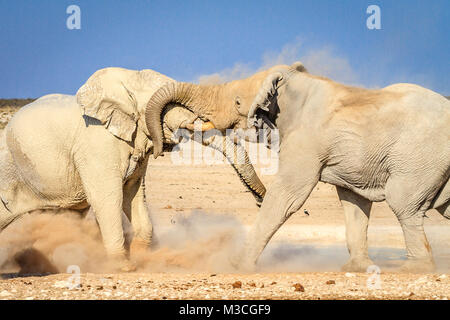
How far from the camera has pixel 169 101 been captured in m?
10.4

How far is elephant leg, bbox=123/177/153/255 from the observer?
11.5m

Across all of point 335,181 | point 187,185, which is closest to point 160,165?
point 187,185

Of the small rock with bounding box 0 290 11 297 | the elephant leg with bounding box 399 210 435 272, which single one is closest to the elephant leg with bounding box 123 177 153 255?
the small rock with bounding box 0 290 11 297

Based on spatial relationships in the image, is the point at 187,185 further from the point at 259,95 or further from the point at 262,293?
the point at 262,293

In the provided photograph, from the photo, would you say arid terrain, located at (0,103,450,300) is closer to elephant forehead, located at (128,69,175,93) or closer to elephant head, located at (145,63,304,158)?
elephant head, located at (145,63,304,158)

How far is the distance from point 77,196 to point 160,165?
51.3 ft

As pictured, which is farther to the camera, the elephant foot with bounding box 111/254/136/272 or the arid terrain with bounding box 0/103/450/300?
the elephant foot with bounding box 111/254/136/272

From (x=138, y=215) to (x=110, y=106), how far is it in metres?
1.88

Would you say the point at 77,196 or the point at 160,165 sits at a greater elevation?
the point at 77,196

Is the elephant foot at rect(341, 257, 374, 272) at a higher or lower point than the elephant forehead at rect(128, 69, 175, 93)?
lower

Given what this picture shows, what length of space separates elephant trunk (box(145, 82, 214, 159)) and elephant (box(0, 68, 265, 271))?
132 mm

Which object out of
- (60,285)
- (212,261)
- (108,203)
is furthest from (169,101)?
(60,285)

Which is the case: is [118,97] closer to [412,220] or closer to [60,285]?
[60,285]

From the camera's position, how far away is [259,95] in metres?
9.64
